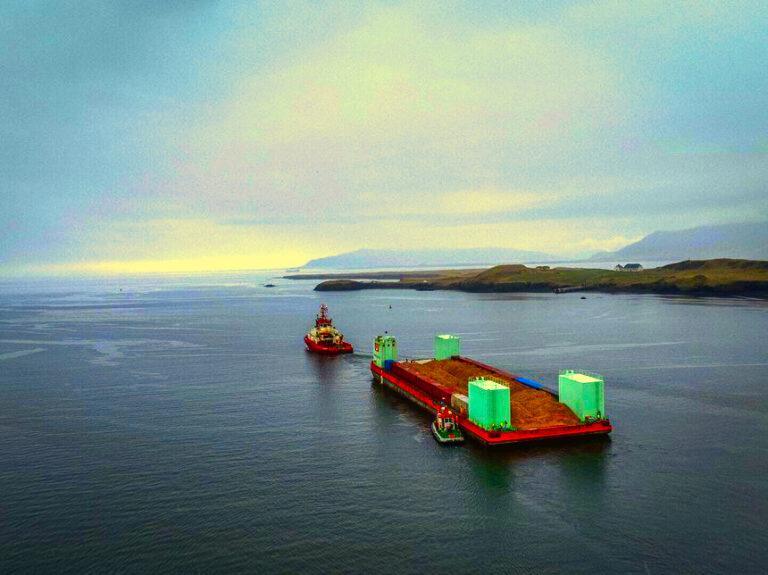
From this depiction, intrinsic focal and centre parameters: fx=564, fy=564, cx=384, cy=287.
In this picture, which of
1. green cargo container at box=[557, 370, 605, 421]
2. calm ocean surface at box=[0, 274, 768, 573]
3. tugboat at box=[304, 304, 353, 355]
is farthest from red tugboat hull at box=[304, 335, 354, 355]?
green cargo container at box=[557, 370, 605, 421]

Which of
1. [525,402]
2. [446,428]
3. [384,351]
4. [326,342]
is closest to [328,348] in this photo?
[326,342]

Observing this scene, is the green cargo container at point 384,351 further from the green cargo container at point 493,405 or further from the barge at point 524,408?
the green cargo container at point 493,405

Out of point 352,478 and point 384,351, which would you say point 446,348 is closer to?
point 384,351

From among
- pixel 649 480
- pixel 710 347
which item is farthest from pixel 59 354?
pixel 710 347

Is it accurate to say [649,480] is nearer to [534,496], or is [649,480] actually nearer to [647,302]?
[534,496]

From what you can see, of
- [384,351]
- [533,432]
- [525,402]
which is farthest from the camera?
[384,351]

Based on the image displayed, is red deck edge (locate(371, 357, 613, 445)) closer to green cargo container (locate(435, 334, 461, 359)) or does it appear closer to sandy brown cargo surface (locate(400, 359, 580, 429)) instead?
sandy brown cargo surface (locate(400, 359, 580, 429))

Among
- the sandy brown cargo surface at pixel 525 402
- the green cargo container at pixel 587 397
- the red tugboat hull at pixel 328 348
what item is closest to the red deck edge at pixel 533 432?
the sandy brown cargo surface at pixel 525 402
